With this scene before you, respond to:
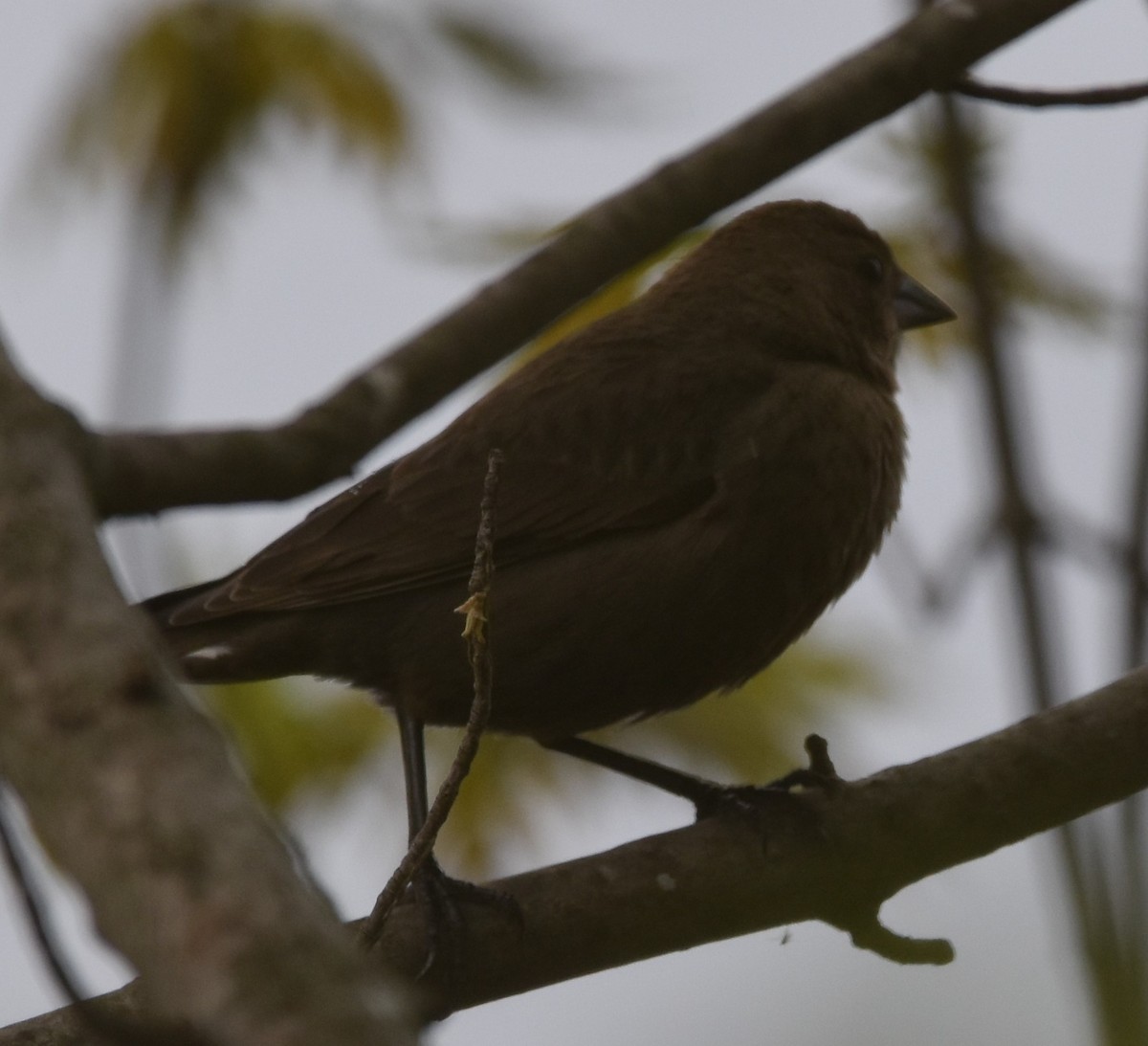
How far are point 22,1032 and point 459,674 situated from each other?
1.21 metres

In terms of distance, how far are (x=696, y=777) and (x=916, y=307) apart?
1.60 m

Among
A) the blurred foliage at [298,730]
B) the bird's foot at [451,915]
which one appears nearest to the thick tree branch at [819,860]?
the bird's foot at [451,915]

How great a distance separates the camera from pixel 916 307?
496cm

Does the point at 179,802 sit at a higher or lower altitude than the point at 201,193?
higher

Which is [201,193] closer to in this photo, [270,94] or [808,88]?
[270,94]

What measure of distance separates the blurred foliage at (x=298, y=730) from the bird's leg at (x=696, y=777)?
0.53m

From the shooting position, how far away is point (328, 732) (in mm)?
4652

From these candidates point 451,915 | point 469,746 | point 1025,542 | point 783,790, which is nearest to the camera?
point 469,746

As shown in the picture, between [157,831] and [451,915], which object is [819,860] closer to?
[451,915]

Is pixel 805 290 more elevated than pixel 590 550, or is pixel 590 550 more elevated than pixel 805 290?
pixel 805 290

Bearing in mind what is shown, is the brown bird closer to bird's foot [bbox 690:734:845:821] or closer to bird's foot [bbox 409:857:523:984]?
bird's foot [bbox 690:734:845:821]

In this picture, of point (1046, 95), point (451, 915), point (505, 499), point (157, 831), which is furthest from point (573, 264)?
point (157, 831)

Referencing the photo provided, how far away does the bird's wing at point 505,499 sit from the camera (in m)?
3.96

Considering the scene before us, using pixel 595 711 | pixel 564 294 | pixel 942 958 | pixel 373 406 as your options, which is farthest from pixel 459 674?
pixel 942 958
